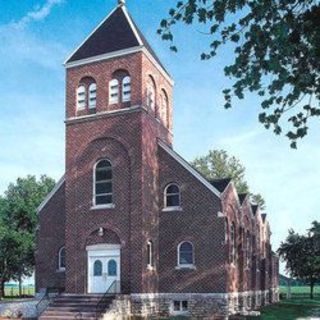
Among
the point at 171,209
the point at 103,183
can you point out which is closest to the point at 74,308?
the point at 103,183

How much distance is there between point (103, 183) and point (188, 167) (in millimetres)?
4923

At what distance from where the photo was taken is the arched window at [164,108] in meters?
34.0

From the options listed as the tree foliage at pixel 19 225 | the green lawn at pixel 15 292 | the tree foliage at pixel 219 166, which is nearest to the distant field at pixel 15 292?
the green lawn at pixel 15 292

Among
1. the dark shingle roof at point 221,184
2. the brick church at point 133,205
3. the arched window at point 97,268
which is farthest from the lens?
→ the dark shingle roof at point 221,184

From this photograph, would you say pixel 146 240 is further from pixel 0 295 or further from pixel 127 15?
pixel 0 295

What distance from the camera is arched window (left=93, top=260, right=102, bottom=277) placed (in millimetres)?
29500

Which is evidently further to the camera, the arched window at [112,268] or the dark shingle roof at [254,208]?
the dark shingle roof at [254,208]

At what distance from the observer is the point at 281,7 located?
10367 millimetres

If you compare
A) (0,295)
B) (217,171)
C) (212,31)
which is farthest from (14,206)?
(212,31)

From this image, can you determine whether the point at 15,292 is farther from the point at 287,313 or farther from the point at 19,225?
the point at 287,313

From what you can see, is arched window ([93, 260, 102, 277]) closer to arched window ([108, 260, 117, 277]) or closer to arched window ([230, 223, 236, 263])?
arched window ([108, 260, 117, 277])

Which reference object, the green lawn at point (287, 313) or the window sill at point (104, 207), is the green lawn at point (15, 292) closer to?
the green lawn at point (287, 313)

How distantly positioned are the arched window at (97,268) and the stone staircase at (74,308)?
5.63ft

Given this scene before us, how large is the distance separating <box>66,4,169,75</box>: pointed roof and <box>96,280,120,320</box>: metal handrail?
1315 cm
